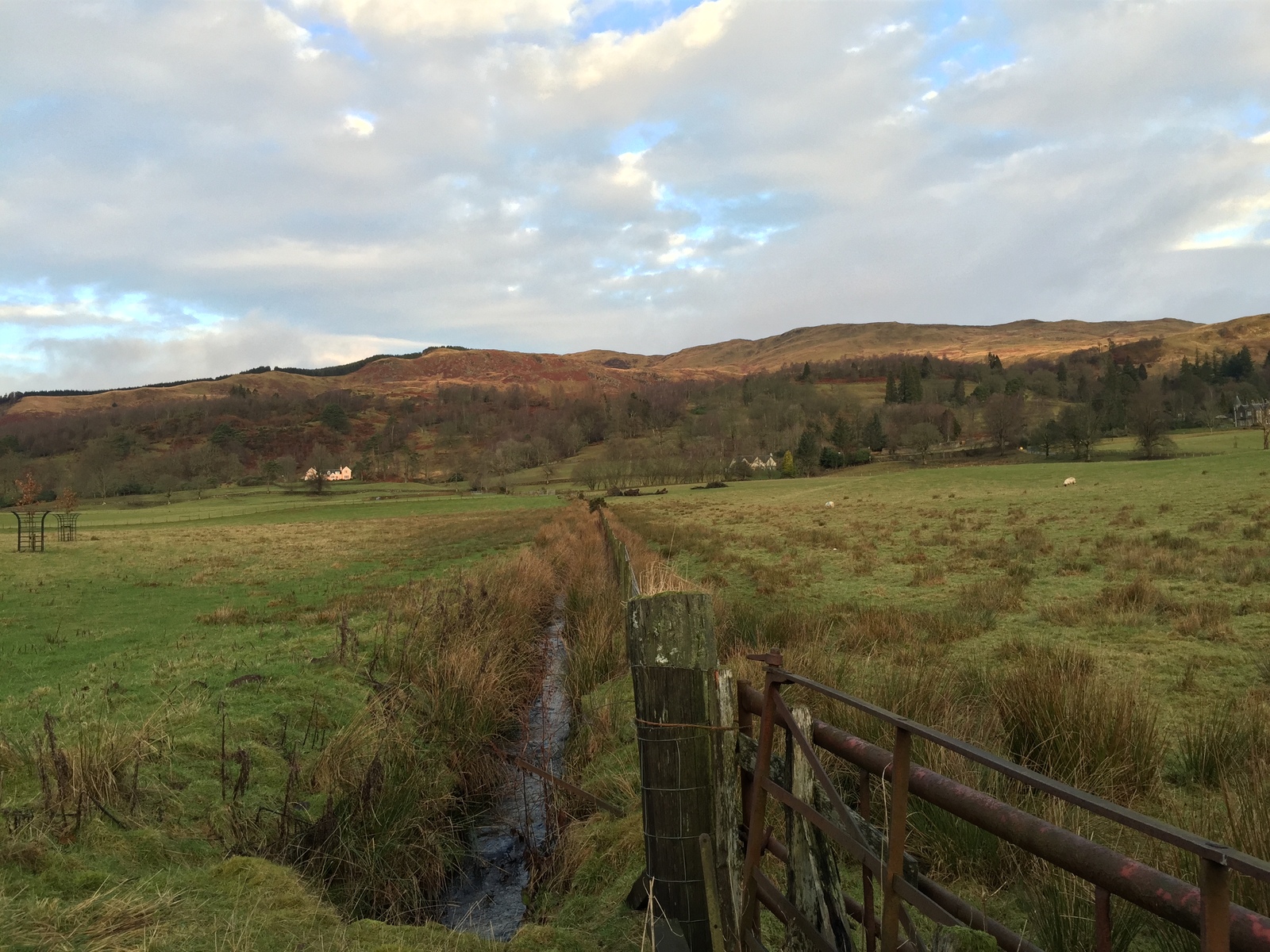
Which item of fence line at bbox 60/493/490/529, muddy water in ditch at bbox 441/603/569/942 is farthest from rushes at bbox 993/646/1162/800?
fence line at bbox 60/493/490/529

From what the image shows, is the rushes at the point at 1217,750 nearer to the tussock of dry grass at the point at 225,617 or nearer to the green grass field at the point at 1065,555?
the green grass field at the point at 1065,555

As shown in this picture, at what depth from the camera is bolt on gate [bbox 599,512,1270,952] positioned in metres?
1.46

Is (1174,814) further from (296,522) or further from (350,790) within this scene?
(296,522)

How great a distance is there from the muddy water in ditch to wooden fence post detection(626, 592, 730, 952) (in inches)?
63.9

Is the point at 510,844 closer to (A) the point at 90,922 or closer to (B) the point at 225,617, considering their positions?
(A) the point at 90,922

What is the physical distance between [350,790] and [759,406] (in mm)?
169225

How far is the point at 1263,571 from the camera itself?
1291cm

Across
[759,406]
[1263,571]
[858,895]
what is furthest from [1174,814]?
[759,406]

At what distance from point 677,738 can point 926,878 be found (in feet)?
4.65

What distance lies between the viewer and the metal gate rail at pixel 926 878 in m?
1.30

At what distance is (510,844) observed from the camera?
668 centimetres

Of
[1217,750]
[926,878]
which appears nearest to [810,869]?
[926,878]

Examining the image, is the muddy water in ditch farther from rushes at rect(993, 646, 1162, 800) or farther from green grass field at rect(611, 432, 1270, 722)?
green grass field at rect(611, 432, 1270, 722)

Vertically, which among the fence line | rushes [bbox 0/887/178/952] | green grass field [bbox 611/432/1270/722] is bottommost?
the fence line
